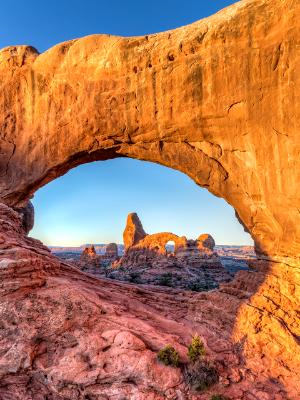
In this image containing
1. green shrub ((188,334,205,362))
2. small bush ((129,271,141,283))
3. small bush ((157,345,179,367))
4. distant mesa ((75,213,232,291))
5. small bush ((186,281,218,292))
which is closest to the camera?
small bush ((157,345,179,367))

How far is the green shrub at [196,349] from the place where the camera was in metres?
9.09

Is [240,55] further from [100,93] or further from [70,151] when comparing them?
[70,151]

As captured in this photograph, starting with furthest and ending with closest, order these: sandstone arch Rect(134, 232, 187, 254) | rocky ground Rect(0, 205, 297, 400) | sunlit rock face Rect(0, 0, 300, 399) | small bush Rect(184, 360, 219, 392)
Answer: sandstone arch Rect(134, 232, 187, 254), sunlit rock face Rect(0, 0, 300, 399), small bush Rect(184, 360, 219, 392), rocky ground Rect(0, 205, 297, 400)

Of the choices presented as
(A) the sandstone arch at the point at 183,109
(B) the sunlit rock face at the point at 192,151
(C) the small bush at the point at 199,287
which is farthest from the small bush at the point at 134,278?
(B) the sunlit rock face at the point at 192,151

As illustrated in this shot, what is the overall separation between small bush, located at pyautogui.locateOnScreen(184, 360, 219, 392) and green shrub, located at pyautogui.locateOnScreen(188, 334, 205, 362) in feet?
0.69

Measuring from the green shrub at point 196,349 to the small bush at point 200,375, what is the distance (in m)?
0.21

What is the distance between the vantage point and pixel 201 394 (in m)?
8.16

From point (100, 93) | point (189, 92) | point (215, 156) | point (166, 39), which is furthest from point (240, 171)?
point (100, 93)

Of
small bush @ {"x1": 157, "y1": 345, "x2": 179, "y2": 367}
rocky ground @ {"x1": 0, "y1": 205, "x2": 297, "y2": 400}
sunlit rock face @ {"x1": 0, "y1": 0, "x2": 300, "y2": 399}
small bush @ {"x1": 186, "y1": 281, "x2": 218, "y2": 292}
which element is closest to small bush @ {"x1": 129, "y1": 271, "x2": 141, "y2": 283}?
small bush @ {"x1": 186, "y1": 281, "x2": 218, "y2": 292}

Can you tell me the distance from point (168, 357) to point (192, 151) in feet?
27.4

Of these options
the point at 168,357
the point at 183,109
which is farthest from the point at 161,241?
the point at 168,357

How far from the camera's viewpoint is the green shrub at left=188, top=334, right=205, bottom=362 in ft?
29.8

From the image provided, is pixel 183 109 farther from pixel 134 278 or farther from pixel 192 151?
pixel 134 278

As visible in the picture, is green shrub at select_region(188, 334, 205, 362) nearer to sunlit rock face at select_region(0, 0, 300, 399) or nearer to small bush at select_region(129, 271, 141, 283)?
sunlit rock face at select_region(0, 0, 300, 399)
